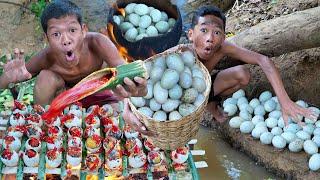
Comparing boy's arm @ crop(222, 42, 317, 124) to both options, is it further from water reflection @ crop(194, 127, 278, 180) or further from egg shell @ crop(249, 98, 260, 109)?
water reflection @ crop(194, 127, 278, 180)

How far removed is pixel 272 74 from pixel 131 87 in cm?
152

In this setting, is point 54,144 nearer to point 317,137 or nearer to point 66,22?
point 66,22

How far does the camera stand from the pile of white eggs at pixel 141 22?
480 centimetres

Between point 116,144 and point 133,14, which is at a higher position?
point 133,14

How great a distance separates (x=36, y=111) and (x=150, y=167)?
0.87m

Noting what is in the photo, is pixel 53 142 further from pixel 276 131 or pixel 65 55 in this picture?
pixel 276 131

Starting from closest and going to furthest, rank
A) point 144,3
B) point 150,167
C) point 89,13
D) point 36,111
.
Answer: point 150,167
point 36,111
point 144,3
point 89,13

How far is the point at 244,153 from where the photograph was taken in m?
4.37

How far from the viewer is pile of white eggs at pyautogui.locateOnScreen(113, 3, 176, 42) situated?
15.8ft

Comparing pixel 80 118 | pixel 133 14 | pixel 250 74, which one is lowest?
pixel 80 118

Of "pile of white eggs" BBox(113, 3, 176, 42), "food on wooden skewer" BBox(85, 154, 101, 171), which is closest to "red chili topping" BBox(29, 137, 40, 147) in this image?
"food on wooden skewer" BBox(85, 154, 101, 171)

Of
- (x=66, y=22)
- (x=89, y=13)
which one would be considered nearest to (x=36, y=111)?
(x=66, y=22)

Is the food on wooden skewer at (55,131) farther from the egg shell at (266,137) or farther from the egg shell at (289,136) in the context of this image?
the egg shell at (289,136)

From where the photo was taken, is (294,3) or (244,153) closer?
(244,153)
